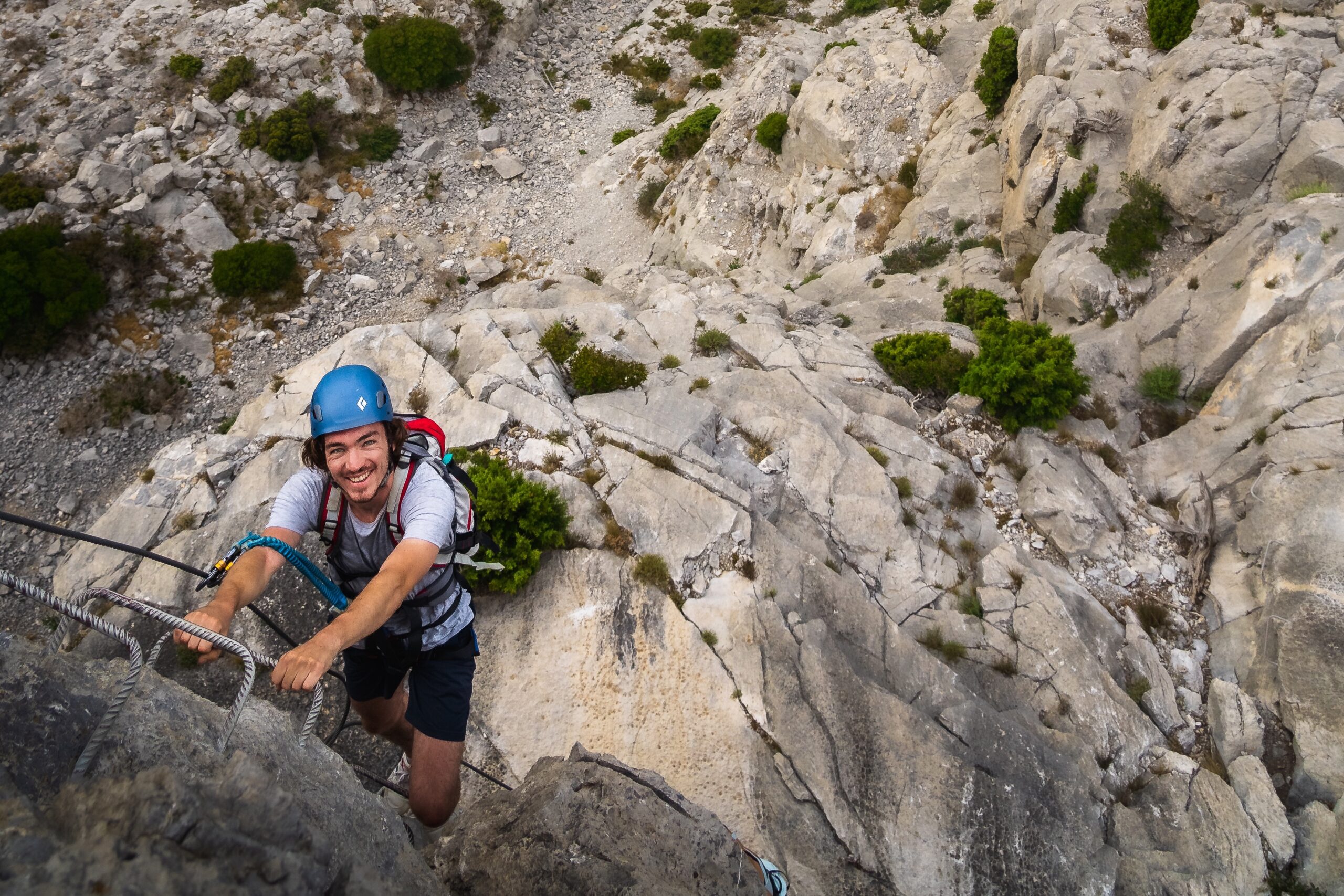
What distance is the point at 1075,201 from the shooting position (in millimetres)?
19531

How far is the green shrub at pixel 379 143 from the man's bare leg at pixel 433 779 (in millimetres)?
29904

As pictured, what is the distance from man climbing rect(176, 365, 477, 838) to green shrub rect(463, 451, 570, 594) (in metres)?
2.87

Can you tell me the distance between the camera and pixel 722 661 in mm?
9344

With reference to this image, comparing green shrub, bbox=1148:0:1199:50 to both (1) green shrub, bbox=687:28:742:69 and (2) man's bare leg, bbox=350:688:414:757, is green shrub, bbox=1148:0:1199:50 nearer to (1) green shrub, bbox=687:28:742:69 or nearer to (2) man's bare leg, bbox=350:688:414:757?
(1) green shrub, bbox=687:28:742:69

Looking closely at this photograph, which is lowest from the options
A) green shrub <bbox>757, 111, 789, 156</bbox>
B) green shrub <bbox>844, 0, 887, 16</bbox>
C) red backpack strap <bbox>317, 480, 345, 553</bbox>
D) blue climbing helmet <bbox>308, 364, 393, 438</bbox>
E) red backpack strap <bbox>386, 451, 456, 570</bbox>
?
green shrub <bbox>757, 111, 789, 156</bbox>

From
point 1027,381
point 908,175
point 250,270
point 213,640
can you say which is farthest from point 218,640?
point 908,175

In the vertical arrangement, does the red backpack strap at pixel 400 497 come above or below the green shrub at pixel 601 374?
Answer: above

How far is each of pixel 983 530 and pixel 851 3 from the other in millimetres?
35701

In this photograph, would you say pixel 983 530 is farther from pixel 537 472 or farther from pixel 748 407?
pixel 537 472

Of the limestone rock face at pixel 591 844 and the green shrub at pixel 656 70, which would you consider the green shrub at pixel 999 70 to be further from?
the limestone rock face at pixel 591 844

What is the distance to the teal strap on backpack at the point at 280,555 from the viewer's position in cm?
440

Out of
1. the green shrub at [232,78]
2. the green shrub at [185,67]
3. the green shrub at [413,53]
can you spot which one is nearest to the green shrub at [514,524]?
the green shrub at [232,78]

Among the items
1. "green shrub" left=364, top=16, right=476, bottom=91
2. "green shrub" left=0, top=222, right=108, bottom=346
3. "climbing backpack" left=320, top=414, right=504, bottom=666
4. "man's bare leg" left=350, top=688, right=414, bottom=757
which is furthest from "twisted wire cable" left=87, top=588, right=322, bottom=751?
"green shrub" left=364, top=16, right=476, bottom=91

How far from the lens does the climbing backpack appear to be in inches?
201
